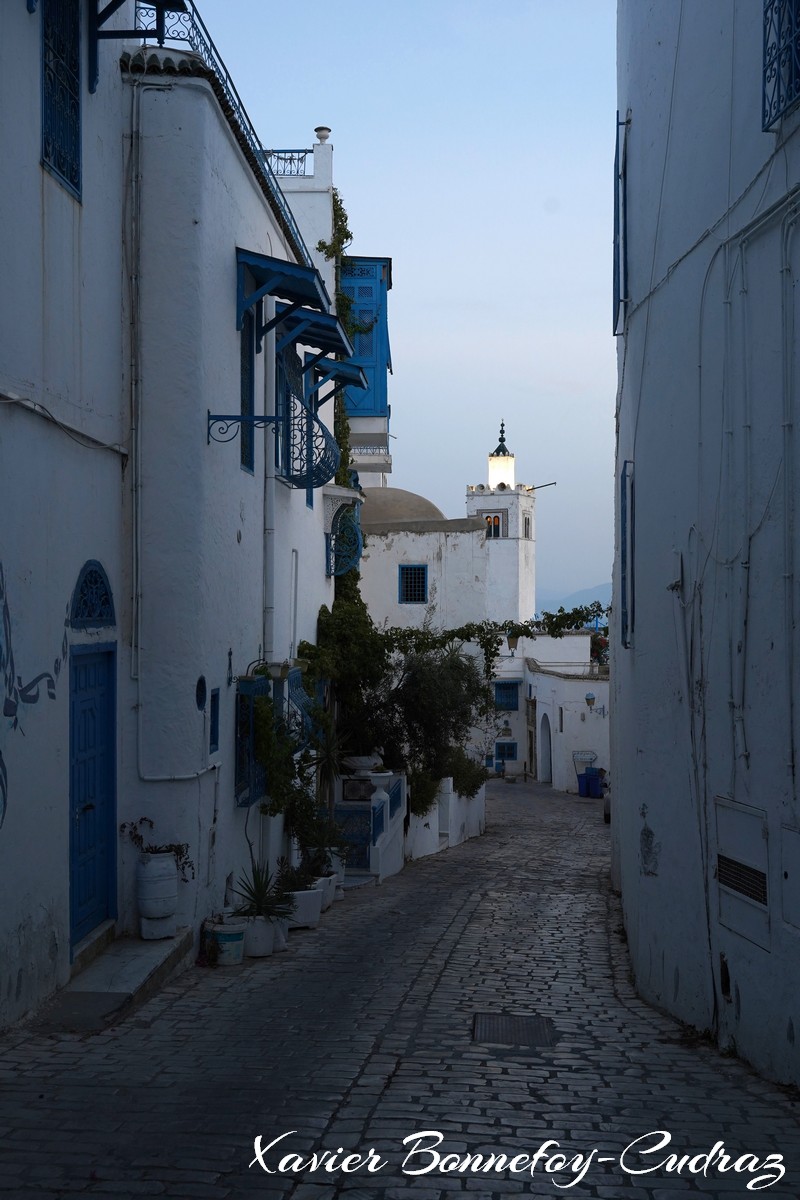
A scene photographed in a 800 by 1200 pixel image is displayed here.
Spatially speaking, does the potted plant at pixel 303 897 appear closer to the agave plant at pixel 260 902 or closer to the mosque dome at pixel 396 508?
the agave plant at pixel 260 902

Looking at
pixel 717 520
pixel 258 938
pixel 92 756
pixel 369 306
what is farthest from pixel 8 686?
pixel 369 306

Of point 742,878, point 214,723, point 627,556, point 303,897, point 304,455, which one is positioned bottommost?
point 303,897

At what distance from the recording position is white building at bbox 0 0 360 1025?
22.7 feet

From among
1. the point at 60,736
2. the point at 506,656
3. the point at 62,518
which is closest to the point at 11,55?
the point at 62,518

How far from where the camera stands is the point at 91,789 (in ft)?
27.8

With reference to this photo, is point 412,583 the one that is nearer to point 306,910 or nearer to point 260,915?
point 306,910

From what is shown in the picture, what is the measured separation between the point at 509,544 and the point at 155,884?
70313mm

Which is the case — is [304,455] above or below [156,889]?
above

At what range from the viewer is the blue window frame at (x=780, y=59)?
604cm

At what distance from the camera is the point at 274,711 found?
11.7 m

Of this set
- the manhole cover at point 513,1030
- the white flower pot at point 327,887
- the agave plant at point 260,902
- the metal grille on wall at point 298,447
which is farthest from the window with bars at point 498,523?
the manhole cover at point 513,1030

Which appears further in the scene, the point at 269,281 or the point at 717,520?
the point at 269,281

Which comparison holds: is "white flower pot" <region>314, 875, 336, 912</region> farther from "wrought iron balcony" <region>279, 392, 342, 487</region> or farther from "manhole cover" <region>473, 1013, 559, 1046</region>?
"manhole cover" <region>473, 1013, 559, 1046</region>

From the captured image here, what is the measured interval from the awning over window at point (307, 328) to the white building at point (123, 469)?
6 centimetres
